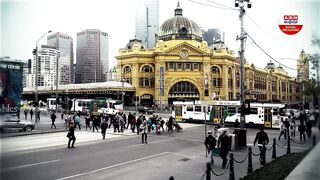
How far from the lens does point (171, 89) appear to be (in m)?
65.5

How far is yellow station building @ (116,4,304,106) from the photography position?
2552 inches

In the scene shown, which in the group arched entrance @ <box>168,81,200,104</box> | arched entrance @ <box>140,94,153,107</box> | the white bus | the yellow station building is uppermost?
the yellow station building

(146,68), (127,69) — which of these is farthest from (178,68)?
(127,69)

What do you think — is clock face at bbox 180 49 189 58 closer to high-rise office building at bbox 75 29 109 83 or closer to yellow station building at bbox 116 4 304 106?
yellow station building at bbox 116 4 304 106

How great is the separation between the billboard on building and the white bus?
2280 cm

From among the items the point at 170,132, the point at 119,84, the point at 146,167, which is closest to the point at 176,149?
the point at 146,167

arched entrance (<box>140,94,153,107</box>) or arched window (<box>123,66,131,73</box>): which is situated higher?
arched window (<box>123,66,131,73</box>)

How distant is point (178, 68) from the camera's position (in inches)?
2571

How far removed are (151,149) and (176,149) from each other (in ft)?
4.13

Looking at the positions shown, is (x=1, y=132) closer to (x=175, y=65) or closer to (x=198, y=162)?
(x=198, y=162)

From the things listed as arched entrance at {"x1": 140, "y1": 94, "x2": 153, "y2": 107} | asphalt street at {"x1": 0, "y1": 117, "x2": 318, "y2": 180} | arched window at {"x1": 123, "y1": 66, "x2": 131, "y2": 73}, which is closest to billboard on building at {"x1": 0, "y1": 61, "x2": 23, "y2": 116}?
asphalt street at {"x1": 0, "y1": 117, "x2": 318, "y2": 180}

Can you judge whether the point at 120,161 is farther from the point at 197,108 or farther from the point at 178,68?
the point at 178,68

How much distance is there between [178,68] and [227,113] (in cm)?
3561

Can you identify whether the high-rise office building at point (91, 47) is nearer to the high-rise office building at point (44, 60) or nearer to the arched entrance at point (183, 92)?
the high-rise office building at point (44, 60)
